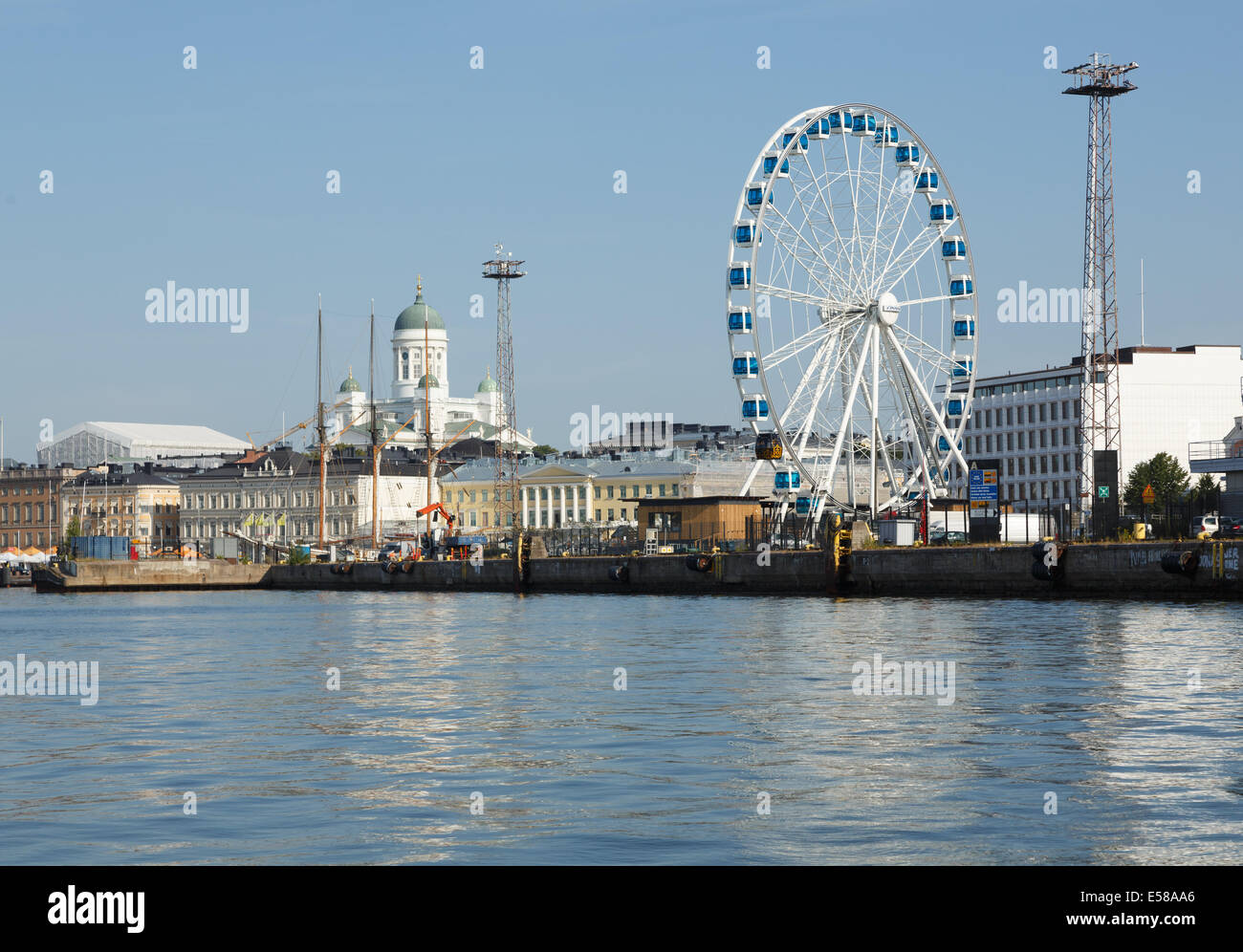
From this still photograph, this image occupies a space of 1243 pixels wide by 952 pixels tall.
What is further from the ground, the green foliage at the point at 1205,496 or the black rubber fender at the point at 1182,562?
the green foliage at the point at 1205,496

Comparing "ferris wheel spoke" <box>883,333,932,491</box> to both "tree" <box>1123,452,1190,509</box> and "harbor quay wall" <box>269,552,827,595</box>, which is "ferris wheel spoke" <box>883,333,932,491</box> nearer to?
"harbor quay wall" <box>269,552,827,595</box>

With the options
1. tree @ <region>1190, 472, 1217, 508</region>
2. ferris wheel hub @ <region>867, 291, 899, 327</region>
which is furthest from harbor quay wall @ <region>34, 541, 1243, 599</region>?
tree @ <region>1190, 472, 1217, 508</region>

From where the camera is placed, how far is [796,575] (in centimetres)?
8406

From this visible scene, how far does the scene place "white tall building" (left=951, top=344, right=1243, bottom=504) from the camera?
16038 cm

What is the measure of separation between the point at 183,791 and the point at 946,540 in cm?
6596

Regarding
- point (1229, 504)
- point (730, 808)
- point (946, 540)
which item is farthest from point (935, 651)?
point (1229, 504)

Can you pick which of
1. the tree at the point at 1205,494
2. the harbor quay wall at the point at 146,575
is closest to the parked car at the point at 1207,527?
the tree at the point at 1205,494

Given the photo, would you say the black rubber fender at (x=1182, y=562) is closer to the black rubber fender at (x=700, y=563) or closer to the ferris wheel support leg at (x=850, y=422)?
the ferris wheel support leg at (x=850, y=422)

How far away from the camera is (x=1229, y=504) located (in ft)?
290
